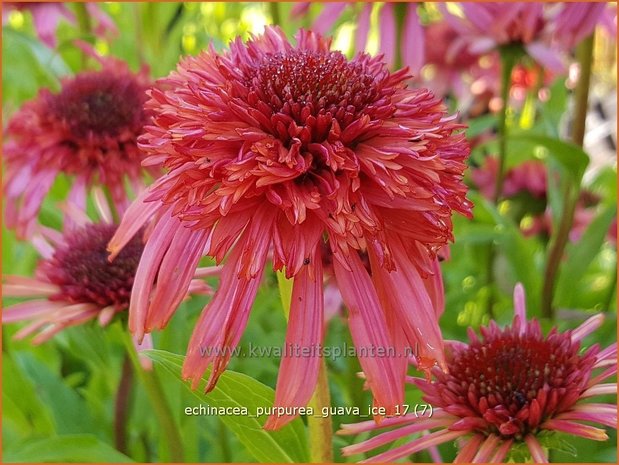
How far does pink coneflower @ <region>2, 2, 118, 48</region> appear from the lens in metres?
0.87

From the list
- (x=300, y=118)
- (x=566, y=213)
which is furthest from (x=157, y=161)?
(x=566, y=213)

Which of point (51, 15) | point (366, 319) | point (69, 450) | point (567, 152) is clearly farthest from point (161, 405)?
point (51, 15)

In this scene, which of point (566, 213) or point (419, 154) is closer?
point (419, 154)

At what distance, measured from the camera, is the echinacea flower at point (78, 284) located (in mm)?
458

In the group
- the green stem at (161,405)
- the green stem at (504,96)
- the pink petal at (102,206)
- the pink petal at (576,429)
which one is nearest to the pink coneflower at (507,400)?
the pink petal at (576,429)

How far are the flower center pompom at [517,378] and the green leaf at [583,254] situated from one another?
30cm

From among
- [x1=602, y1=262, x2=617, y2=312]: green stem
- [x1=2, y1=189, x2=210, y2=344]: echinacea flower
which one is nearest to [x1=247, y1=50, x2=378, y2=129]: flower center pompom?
[x1=2, y1=189, x2=210, y2=344]: echinacea flower

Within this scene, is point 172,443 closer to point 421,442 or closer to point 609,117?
point 421,442

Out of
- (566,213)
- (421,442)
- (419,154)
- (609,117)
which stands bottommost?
(421,442)

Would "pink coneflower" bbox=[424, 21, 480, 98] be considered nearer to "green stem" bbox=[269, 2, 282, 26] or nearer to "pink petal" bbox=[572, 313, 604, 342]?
"green stem" bbox=[269, 2, 282, 26]

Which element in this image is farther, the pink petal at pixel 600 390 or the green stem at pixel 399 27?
the green stem at pixel 399 27

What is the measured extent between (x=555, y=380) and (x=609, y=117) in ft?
2.46

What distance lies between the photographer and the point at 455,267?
2.81ft

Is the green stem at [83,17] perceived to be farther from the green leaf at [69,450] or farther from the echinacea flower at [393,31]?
the green leaf at [69,450]
